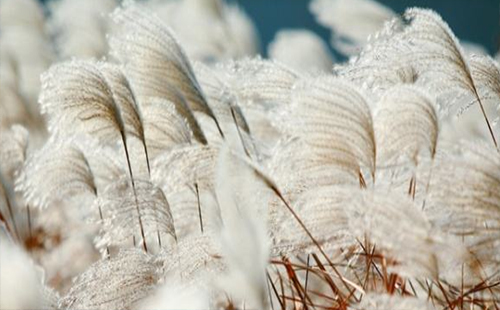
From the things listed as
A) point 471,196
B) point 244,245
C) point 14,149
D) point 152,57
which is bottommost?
point 244,245

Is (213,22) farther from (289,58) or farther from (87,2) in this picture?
(87,2)

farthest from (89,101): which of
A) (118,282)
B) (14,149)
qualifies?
(14,149)

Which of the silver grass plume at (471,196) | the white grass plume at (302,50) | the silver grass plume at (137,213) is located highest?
the white grass plume at (302,50)

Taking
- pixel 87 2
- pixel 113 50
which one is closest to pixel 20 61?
pixel 87 2

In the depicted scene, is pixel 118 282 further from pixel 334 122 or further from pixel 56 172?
pixel 56 172

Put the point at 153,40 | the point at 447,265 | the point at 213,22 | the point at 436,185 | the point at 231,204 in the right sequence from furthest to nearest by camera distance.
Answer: the point at 213,22 → the point at 153,40 → the point at 436,185 → the point at 447,265 → the point at 231,204

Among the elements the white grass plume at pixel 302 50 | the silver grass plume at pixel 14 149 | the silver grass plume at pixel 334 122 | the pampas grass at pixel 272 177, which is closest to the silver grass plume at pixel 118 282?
the pampas grass at pixel 272 177

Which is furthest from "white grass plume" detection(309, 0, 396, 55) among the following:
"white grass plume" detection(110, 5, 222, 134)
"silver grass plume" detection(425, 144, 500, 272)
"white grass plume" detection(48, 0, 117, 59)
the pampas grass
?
"white grass plume" detection(48, 0, 117, 59)

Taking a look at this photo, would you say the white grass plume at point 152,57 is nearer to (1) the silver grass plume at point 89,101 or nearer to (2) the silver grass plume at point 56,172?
(1) the silver grass plume at point 89,101

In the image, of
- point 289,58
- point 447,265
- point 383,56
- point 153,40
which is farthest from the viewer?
point 289,58
